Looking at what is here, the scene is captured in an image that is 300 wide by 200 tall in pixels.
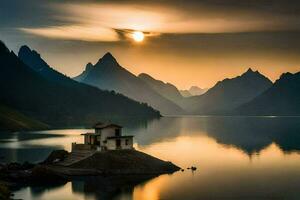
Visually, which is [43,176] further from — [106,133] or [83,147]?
[106,133]

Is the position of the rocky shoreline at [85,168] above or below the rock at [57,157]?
below

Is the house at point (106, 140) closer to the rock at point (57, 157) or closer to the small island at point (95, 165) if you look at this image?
the small island at point (95, 165)

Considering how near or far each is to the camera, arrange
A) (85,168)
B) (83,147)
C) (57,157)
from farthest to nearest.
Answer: (57,157) < (83,147) < (85,168)

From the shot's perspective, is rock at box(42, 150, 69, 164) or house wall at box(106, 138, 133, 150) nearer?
house wall at box(106, 138, 133, 150)

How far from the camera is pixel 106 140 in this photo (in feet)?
359

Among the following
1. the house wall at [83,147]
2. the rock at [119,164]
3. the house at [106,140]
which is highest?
the house at [106,140]

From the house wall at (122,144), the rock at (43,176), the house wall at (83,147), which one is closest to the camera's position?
the rock at (43,176)

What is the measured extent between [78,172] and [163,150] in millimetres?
72698

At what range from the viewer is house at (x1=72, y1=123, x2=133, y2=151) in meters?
109

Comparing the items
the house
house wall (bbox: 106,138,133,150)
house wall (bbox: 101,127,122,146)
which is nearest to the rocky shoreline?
house wall (bbox: 106,138,133,150)

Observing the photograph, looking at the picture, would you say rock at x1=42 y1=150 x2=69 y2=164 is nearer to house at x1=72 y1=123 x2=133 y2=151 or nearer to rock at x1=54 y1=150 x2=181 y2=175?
house at x1=72 y1=123 x2=133 y2=151

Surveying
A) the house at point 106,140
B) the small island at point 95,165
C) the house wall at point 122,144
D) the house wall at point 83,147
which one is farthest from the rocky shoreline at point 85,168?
the house wall at point 83,147

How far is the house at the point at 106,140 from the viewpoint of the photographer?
109438 mm

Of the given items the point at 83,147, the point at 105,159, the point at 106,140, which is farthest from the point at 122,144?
the point at 83,147
